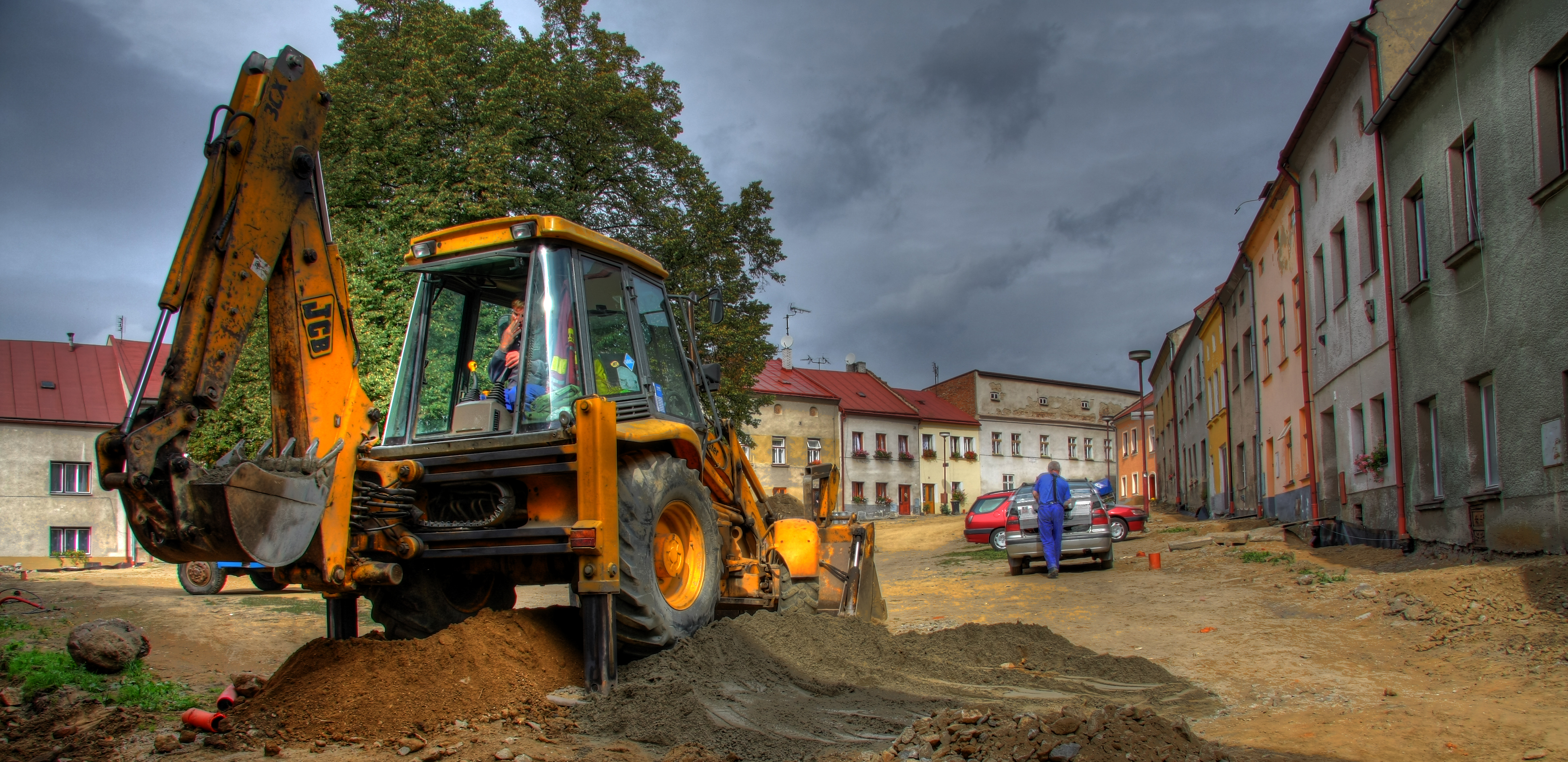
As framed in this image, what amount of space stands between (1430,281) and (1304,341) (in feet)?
22.7

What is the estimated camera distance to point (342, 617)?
5.95 m

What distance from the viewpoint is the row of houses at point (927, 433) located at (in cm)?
5069

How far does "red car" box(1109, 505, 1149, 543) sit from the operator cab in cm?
1775

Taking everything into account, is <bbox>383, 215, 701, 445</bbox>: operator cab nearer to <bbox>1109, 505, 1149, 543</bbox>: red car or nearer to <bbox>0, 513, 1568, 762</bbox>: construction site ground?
<bbox>0, 513, 1568, 762</bbox>: construction site ground

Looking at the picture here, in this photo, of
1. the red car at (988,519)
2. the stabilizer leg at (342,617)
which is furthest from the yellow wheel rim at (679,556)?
the red car at (988,519)

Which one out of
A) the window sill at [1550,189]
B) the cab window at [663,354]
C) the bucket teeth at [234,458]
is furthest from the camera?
the window sill at [1550,189]

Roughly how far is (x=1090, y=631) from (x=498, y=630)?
6050 mm

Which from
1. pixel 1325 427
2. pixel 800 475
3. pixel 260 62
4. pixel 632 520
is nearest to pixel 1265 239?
pixel 1325 427

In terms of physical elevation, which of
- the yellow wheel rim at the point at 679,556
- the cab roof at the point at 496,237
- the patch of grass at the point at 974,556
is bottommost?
the patch of grass at the point at 974,556

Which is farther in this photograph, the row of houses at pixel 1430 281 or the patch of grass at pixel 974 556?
the patch of grass at pixel 974 556

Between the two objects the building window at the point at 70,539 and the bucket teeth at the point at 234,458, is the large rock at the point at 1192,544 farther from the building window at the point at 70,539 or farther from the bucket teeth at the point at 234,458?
the building window at the point at 70,539

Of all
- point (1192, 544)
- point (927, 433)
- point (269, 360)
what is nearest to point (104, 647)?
point (269, 360)

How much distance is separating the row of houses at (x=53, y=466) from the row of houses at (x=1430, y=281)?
3215 centimetres

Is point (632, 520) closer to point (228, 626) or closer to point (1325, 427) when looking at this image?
point (228, 626)
